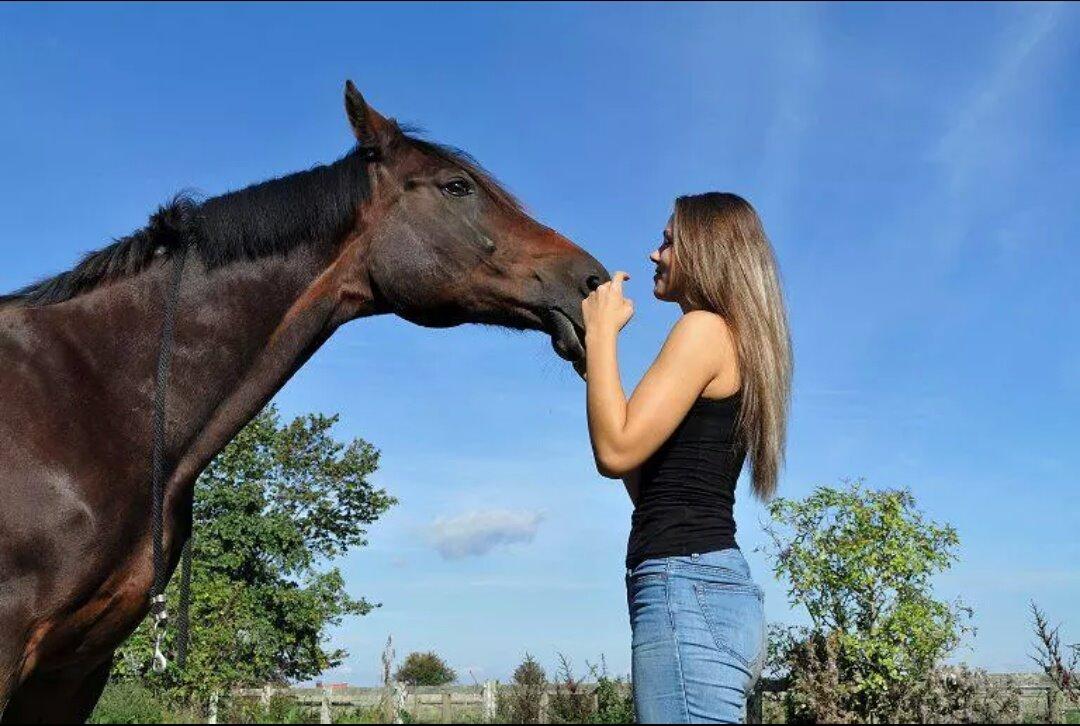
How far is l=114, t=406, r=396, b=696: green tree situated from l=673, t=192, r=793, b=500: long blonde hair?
31607mm

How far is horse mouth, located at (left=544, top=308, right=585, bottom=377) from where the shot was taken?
14.7ft

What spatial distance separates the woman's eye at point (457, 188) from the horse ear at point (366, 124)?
1.33ft

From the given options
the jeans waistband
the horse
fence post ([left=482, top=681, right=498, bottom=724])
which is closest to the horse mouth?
the horse

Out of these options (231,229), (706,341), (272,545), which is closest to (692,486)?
(706,341)

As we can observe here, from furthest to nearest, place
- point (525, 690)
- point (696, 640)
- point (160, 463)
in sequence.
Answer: point (525, 690) < point (160, 463) < point (696, 640)

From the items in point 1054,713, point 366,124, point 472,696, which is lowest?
point 472,696

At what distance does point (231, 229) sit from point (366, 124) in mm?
889

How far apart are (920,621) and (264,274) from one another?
859 inches

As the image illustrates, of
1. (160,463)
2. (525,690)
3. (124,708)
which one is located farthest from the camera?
(525,690)

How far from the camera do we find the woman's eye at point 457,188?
4.98 m

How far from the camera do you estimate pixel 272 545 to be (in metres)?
37.3

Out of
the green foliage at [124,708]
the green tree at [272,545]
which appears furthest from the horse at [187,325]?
the green tree at [272,545]

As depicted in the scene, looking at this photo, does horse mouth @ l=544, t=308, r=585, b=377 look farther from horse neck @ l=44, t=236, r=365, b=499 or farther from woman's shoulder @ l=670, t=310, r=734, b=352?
woman's shoulder @ l=670, t=310, r=734, b=352

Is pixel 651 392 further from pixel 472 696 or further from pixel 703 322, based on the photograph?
pixel 472 696
